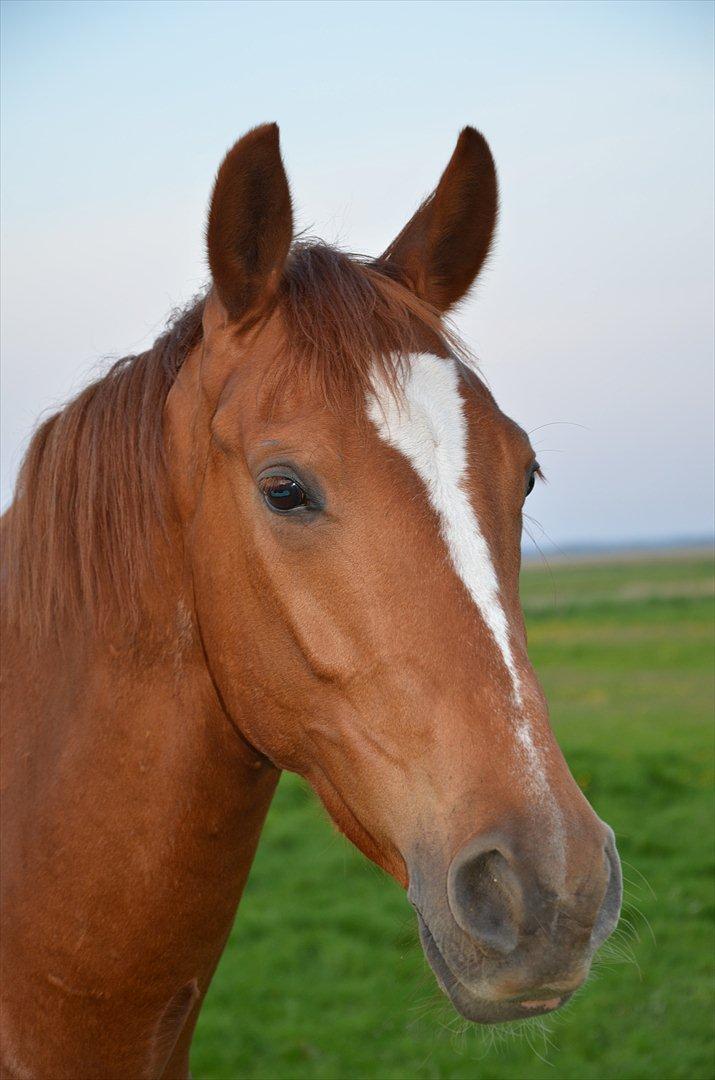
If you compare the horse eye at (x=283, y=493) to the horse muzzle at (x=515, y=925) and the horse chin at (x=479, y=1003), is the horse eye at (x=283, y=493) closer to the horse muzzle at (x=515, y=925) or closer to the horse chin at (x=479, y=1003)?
the horse muzzle at (x=515, y=925)

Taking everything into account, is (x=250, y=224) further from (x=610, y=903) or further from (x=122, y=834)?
(x=610, y=903)

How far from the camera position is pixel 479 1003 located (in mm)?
1938

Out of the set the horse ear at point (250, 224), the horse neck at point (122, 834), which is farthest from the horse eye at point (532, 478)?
the horse neck at point (122, 834)

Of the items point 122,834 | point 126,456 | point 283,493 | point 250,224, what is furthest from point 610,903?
point 250,224

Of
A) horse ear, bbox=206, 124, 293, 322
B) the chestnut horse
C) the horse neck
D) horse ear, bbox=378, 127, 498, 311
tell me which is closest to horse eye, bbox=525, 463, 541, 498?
the chestnut horse

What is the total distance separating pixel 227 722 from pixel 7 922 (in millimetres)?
749

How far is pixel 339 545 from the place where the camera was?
2.21 metres

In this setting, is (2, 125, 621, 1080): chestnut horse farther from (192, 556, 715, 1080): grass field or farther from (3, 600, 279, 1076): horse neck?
(192, 556, 715, 1080): grass field

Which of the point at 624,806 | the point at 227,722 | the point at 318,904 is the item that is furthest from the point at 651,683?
the point at 227,722

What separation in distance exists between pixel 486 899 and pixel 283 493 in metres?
0.96

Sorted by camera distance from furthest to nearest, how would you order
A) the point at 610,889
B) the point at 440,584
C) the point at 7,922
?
the point at 7,922
the point at 440,584
the point at 610,889

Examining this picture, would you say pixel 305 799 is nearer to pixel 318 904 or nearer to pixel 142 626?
pixel 318 904

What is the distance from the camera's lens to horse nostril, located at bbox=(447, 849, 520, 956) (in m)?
1.85

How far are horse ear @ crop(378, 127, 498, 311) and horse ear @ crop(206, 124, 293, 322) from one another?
430 mm
